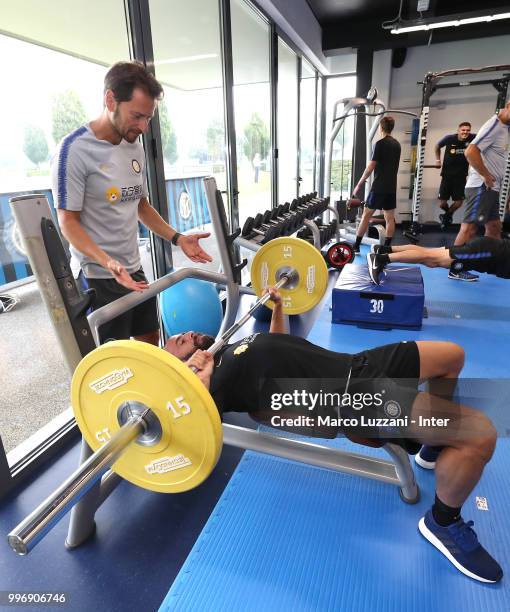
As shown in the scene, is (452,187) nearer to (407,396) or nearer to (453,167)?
(453,167)

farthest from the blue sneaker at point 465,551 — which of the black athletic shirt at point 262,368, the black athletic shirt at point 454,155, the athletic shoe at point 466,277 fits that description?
the black athletic shirt at point 454,155

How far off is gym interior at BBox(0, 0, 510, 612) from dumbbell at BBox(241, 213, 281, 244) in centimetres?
2

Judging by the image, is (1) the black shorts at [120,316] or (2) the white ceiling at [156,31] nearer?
(1) the black shorts at [120,316]

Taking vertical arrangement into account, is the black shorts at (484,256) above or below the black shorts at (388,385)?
above

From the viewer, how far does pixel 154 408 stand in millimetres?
914

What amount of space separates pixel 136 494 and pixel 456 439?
3.72ft

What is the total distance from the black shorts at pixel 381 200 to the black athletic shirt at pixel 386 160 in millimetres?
96

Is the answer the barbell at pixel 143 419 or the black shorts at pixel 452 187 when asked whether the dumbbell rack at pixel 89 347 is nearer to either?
the barbell at pixel 143 419

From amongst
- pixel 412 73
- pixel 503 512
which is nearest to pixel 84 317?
pixel 503 512

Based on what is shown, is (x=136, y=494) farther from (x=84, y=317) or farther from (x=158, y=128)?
(x=158, y=128)

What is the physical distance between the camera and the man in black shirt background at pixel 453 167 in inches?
226

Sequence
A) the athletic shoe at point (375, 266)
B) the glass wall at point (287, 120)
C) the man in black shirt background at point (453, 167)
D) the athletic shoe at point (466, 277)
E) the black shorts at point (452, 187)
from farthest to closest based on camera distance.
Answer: the black shorts at point (452, 187)
the man in black shirt background at point (453, 167)
the glass wall at point (287, 120)
the athletic shoe at point (466, 277)
the athletic shoe at point (375, 266)

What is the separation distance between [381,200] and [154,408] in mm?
4141

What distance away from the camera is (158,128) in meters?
2.27
